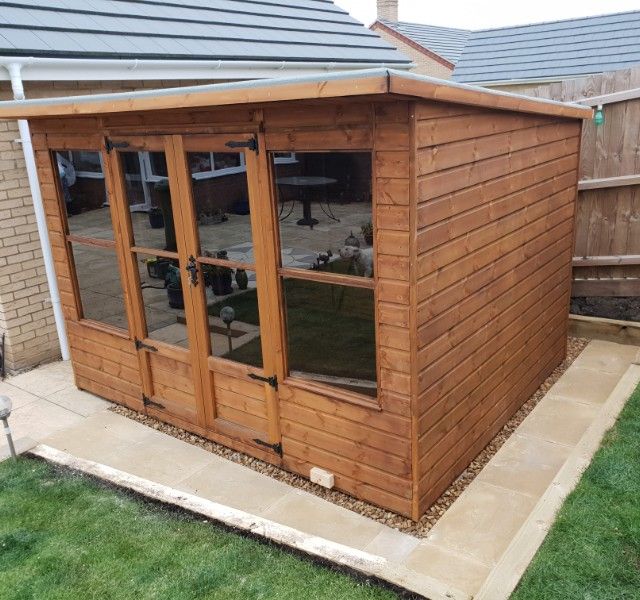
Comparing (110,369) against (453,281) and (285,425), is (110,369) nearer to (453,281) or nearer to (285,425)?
(285,425)

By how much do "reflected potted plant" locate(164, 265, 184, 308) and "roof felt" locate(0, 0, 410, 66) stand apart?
263 centimetres

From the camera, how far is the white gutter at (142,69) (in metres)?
5.61

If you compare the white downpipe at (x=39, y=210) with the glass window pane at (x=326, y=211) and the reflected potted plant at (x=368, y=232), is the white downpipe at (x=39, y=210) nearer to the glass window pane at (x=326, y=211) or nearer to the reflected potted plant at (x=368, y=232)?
the glass window pane at (x=326, y=211)

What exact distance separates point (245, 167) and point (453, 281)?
1.50 metres

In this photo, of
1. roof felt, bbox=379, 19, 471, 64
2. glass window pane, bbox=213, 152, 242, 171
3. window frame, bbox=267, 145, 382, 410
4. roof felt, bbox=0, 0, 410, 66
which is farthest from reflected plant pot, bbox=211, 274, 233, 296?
roof felt, bbox=379, 19, 471, 64

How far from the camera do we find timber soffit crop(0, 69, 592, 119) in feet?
8.72

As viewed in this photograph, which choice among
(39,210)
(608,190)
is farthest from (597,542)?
(39,210)

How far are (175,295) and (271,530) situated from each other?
6.49 ft

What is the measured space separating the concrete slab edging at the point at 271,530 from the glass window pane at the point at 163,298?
3.63 feet

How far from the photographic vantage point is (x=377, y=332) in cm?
356

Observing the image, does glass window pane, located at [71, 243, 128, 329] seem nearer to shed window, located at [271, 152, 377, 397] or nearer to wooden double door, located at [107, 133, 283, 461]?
wooden double door, located at [107, 133, 283, 461]

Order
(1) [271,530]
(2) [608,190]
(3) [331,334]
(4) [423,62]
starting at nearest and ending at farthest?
(1) [271,530]
(3) [331,334]
(2) [608,190]
(4) [423,62]

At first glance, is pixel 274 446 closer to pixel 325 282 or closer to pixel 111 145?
pixel 325 282

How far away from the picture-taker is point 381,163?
323cm
